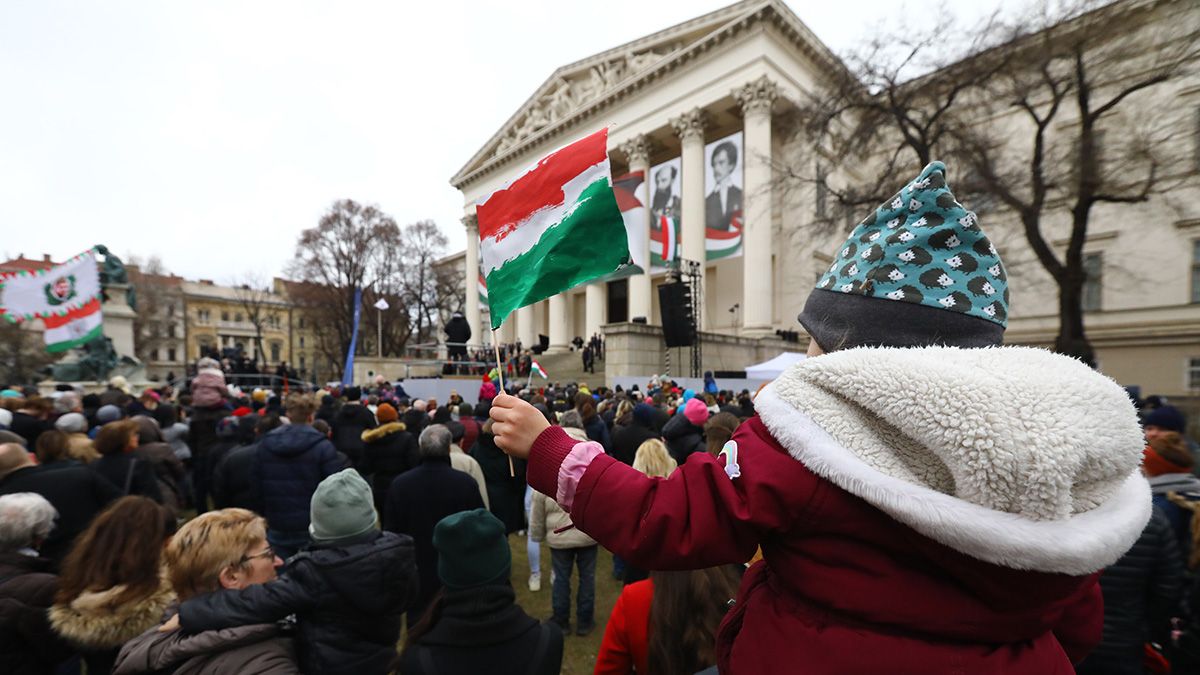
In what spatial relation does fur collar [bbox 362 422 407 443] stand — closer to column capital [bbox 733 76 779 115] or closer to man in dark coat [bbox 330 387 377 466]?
man in dark coat [bbox 330 387 377 466]

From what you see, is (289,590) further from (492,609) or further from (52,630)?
(52,630)

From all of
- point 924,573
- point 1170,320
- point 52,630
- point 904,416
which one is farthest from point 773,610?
point 1170,320

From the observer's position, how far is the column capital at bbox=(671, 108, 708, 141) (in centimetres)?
2605

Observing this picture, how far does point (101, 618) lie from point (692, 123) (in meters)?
28.0

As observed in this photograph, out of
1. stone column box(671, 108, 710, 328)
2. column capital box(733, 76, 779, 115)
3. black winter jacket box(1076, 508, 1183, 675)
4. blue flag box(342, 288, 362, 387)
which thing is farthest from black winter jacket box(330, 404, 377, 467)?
column capital box(733, 76, 779, 115)

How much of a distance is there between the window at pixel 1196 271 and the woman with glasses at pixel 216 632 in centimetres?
3146

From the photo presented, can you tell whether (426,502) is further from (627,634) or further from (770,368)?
(770,368)

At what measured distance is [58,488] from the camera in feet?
11.2

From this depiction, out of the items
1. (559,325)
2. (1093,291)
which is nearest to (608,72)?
(559,325)

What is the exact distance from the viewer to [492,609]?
6.61 ft

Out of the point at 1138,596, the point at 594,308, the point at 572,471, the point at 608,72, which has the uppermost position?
the point at 608,72

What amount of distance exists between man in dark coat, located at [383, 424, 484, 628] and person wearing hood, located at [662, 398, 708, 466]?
6.94 feet

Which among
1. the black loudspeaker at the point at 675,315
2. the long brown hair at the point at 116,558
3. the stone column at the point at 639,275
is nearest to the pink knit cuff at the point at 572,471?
the long brown hair at the point at 116,558

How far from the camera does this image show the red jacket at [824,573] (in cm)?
88
